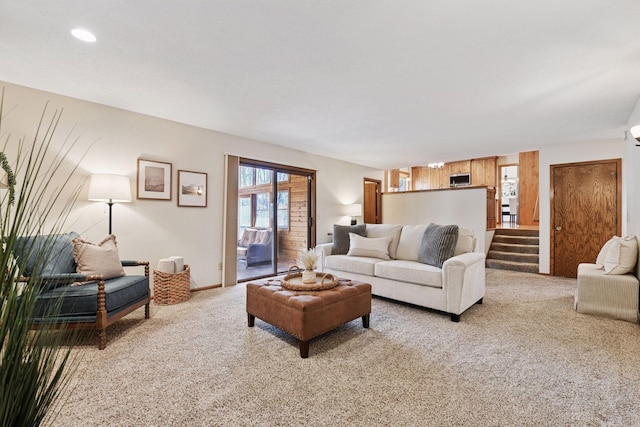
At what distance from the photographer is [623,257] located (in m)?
3.31

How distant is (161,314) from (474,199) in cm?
585

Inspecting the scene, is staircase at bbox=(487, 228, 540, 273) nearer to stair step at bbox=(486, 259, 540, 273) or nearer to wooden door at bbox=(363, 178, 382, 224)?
stair step at bbox=(486, 259, 540, 273)

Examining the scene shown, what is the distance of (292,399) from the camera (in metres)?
1.85

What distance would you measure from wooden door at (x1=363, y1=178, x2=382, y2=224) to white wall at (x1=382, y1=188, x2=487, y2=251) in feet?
0.43

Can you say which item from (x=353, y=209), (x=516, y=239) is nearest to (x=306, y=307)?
(x=353, y=209)

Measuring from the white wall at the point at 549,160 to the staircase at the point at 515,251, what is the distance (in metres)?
0.42

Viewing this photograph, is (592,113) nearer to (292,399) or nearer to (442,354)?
(442,354)

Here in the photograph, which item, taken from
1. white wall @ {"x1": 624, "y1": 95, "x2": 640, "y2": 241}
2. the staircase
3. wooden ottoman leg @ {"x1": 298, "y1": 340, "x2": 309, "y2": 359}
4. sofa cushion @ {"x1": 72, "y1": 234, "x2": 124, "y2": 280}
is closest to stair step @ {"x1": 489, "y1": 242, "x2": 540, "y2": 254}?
the staircase

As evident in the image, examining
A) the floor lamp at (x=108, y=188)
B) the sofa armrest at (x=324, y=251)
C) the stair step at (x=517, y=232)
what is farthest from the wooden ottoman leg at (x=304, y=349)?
the stair step at (x=517, y=232)

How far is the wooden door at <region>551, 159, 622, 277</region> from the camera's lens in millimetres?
4852

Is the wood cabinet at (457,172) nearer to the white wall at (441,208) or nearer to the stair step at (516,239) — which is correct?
the stair step at (516,239)

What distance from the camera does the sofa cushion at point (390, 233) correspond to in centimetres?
435

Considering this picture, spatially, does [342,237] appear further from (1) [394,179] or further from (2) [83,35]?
(1) [394,179]

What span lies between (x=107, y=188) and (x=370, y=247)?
3240mm
